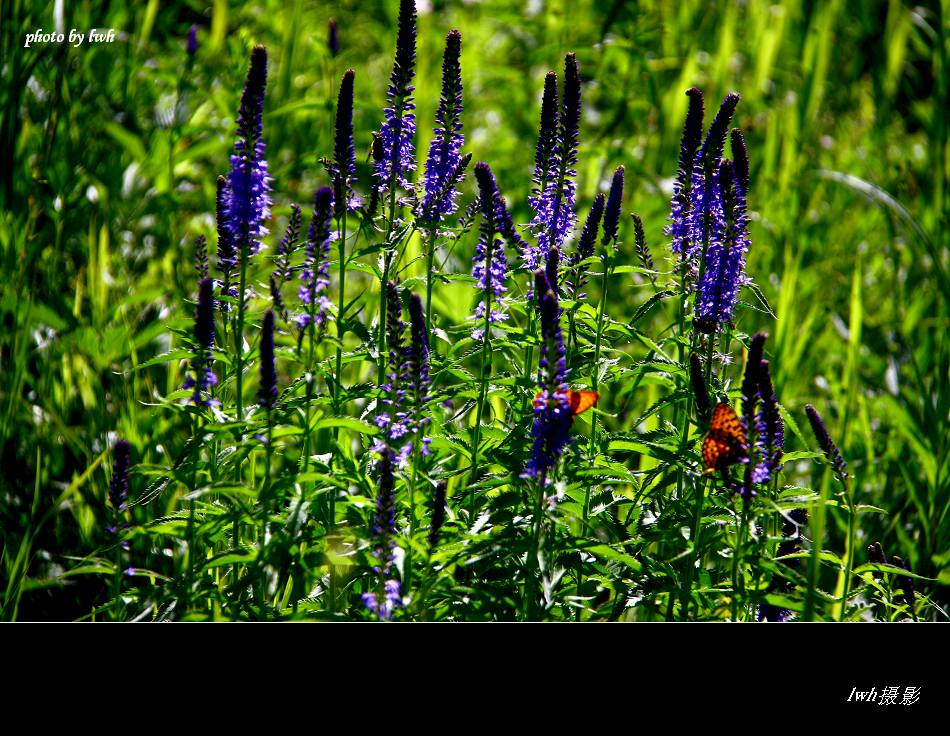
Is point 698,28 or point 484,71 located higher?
point 698,28

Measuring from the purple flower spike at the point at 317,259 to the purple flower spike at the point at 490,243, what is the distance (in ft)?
1.06

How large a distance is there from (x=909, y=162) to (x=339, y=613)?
420cm

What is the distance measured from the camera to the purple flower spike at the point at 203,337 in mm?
1752

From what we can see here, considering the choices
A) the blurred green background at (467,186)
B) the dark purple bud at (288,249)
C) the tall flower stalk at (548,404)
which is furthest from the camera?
the blurred green background at (467,186)

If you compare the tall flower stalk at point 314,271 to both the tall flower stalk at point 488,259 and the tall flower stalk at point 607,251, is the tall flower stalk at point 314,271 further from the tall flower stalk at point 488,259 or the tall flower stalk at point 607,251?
the tall flower stalk at point 607,251

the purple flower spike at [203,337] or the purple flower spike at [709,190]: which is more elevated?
the purple flower spike at [709,190]

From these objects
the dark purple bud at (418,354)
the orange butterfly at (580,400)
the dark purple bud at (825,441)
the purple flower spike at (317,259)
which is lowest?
the dark purple bud at (825,441)

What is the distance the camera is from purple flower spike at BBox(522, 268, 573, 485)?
1.65 metres

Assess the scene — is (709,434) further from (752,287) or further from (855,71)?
Answer: (855,71)

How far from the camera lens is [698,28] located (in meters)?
5.48

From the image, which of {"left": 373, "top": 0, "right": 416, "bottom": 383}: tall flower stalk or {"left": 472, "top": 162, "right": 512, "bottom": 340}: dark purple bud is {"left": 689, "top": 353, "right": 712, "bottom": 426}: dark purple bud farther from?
{"left": 373, "top": 0, "right": 416, "bottom": 383}: tall flower stalk

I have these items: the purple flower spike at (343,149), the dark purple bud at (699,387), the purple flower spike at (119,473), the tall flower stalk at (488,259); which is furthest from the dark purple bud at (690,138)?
the purple flower spike at (119,473)

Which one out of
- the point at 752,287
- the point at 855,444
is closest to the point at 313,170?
the point at 855,444
